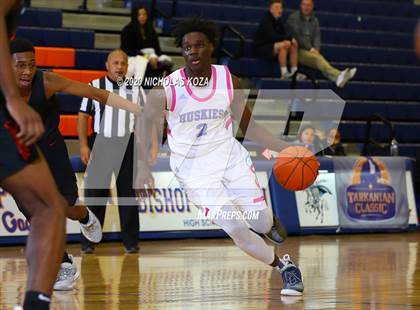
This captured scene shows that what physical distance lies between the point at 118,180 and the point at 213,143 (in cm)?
333

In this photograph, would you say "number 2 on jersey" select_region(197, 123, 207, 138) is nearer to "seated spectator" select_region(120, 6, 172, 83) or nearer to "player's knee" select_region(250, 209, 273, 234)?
"player's knee" select_region(250, 209, 273, 234)

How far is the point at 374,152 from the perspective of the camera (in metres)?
13.8

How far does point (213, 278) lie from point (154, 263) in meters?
1.24

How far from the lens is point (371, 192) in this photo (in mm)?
12109

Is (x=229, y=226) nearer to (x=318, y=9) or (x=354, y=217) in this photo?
(x=354, y=217)

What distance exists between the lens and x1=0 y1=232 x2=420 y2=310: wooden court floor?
5941 millimetres

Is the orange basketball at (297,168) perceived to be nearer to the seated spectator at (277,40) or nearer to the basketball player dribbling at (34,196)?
the basketball player dribbling at (34,196)

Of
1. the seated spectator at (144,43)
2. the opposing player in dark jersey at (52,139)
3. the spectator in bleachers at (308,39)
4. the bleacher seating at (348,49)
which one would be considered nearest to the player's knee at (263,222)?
the opposing player in dark jersey at (52,139)

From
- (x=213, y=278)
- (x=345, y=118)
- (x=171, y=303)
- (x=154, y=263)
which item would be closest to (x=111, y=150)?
(x=154, y=263)

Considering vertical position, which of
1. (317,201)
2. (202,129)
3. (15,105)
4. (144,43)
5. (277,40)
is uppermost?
(277,40)

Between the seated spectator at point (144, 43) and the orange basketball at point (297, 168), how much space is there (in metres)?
5.90

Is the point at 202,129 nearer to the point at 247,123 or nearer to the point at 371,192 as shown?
the point at 247,123

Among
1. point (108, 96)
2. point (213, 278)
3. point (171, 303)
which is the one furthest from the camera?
point (213, 278)

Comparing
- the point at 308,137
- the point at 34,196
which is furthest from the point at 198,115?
the point at 308,137
